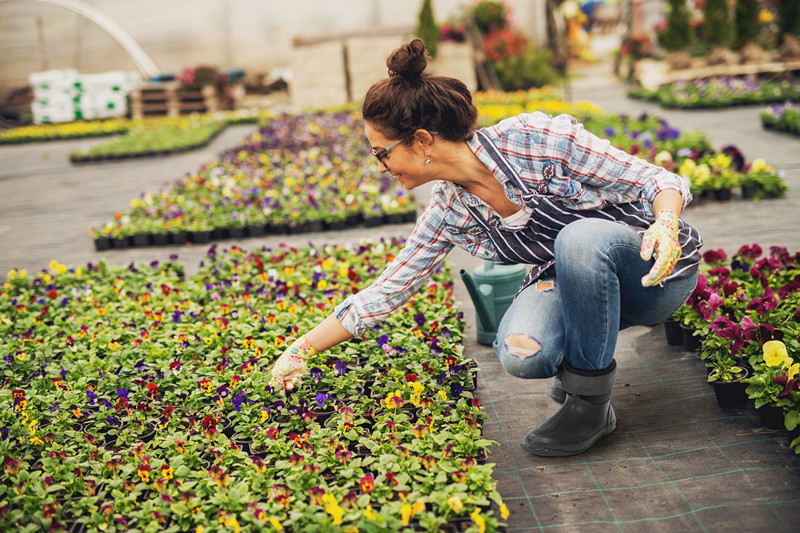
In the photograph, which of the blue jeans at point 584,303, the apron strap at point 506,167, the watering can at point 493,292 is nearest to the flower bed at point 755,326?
the blue jeans at point 584,303

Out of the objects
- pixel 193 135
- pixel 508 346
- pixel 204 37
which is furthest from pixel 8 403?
pixel 204 37

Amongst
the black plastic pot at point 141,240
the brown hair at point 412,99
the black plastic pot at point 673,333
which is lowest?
the black plastic pot at point 673,333

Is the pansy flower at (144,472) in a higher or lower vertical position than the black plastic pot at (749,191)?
lower

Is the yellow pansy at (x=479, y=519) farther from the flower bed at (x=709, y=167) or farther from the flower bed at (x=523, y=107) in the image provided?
the flower bed at (x=523, y=107)

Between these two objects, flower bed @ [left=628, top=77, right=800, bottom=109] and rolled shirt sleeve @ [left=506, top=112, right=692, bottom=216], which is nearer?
rolled shirt sleeve @ [left=506, top=112, right=692, bottom=216]

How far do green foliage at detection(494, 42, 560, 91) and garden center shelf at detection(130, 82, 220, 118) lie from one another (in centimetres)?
645

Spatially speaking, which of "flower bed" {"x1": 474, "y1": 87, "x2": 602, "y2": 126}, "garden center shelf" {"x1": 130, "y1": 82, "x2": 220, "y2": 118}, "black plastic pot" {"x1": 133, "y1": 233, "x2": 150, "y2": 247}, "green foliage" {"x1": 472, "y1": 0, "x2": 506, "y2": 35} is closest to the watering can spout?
"black plastic pot" {"x1": 133, "y1": 233, "x2": 150, "y2": 247}

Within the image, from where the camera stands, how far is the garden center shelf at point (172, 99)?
15780 mm

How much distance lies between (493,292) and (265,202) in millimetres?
2945

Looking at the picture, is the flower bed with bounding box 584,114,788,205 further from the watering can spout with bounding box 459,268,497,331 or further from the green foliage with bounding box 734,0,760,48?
the green foliage with bounding box 734,0,760,48

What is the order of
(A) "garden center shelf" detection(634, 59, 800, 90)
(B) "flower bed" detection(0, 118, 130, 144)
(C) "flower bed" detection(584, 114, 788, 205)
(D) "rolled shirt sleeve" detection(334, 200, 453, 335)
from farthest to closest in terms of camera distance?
(B) "flower bed" detection(0, 118, 130, 144)
(A) "garden center shelf" detection(634, 59, 800, 90)
(C) "flower bed" detection(584, 114, 788, 205)
(D) "rolled shirt sleeve" detection(334, 200, 453, 335)

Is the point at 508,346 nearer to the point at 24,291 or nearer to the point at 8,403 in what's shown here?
the point at 8,403

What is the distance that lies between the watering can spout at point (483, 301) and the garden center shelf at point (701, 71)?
34.2 feet

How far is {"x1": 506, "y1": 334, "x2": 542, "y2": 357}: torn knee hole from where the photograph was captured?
2086mm
